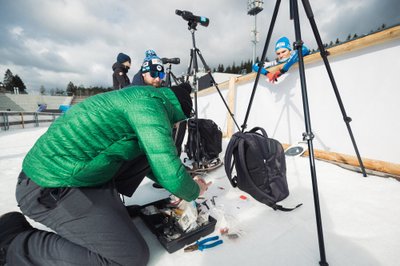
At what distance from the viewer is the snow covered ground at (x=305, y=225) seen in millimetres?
Answer: 992

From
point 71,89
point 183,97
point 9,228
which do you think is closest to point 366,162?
point 183,97

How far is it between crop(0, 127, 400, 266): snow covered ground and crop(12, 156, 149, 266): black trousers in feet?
0.65

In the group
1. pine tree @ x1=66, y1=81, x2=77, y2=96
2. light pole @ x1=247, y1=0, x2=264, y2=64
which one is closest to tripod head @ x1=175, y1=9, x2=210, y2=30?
light pole @ x1=247, y1=0, x2=264, y2=64

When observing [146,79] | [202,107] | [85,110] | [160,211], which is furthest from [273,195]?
[202,107]

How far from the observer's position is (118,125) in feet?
3.12

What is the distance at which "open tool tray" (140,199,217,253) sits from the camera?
3.43ft

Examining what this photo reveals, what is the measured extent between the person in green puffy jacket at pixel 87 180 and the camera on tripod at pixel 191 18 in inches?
76.0

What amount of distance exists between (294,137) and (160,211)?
2.25 metres

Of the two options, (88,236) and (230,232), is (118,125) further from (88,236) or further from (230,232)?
(230,232)

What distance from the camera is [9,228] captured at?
0.97m

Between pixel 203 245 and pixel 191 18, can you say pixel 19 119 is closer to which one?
pixel 191 18

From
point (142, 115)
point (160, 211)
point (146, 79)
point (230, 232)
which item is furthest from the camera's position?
point (146, 79)

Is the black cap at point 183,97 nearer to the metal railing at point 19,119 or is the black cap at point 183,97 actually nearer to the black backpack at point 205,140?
the black backpack at point 205,140

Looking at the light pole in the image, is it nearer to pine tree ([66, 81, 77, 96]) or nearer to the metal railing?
the metal railing
